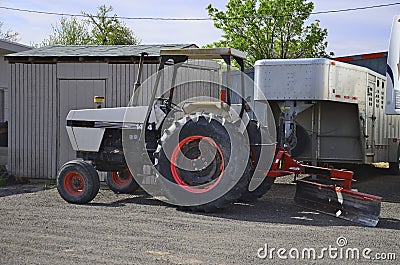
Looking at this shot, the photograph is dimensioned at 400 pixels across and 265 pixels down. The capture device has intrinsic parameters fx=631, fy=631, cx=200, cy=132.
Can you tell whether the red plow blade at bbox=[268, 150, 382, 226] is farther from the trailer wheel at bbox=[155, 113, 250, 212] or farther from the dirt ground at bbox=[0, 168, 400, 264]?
the trailer wheel at bbox=[155, 113, 250, 212]

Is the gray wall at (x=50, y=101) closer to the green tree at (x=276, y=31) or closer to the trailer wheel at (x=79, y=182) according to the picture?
the trailer wheel at (x=79, y=182)

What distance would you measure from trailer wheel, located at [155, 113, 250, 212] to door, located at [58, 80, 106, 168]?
4.65 m

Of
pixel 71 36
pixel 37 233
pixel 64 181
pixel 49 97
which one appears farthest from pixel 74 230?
pixel 71 36

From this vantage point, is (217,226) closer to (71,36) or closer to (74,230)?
(74,230)

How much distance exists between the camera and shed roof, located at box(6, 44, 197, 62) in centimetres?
1344

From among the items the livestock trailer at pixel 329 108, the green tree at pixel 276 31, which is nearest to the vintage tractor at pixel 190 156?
the livestock trailer at pixel 329 108

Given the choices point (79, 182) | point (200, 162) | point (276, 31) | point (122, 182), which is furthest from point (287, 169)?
point (276, 31)

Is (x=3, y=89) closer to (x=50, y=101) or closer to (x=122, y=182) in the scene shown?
(x=50, y=101)

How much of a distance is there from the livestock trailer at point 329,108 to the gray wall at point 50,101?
94.8 inches

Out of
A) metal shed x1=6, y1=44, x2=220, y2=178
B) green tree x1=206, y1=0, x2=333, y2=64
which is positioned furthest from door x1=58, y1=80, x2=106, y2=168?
green tree x1=206, y1=0, x2=333, y2=64

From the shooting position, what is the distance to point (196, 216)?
885 cm

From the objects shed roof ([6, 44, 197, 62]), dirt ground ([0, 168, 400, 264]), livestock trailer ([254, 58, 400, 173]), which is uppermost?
shed roof ([6, 44, 197, 62])

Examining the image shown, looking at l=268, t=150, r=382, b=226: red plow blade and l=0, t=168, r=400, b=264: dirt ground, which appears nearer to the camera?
l=0, t=168, r=400, b=264: dirt ground

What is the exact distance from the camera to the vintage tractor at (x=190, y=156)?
8.95 metres
